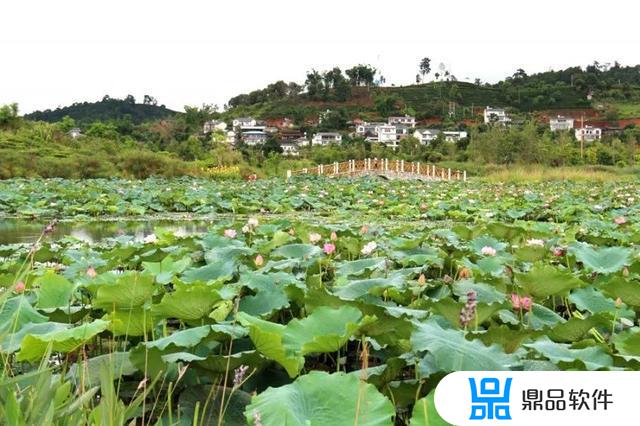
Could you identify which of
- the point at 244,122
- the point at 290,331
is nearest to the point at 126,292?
the point at 290,331

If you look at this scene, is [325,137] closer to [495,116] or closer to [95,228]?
[495,116]

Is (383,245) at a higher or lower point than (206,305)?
lower

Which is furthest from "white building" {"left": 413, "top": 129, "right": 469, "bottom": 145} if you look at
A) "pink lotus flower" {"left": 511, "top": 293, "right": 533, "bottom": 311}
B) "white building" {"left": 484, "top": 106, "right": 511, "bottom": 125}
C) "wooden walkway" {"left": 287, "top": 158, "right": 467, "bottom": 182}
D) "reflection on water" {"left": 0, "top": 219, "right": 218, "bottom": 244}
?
"pink lotus flower" {"left": 511, "top": 293, "right": 533, "bottom": 311}

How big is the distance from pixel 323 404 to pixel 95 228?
609 centimetres

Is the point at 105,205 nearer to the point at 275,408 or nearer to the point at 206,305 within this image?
the point at 206,305

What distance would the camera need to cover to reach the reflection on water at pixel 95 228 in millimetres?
6035

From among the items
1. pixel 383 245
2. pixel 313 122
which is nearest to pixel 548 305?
pixel 383 245

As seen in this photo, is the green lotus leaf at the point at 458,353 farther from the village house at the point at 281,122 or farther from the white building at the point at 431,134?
the village house at the point at 281,122

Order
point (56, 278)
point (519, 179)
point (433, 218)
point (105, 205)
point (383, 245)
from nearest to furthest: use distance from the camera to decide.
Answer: point (56, 278) < point (383, 245) < point (433, 218) < point (105, 205) < point (519, 179)

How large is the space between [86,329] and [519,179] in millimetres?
19561

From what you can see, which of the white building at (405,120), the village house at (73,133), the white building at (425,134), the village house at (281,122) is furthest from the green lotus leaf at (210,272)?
the white building at (405,120)

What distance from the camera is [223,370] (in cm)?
145

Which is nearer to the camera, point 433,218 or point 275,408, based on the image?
point 275,408

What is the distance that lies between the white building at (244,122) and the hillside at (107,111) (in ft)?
28.9
